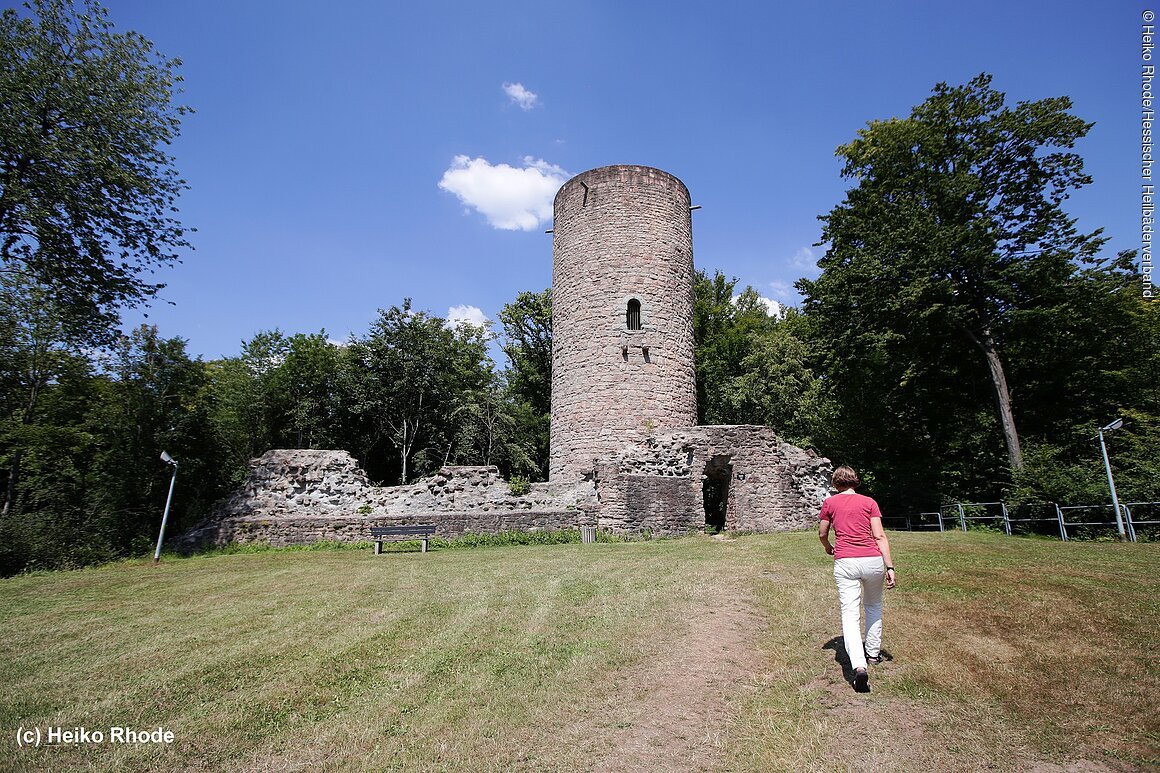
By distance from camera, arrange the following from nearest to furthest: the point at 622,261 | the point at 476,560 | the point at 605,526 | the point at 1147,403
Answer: the point at 476,560 < the point at 605,526 < the point at 1147,403 < the point at 622,261

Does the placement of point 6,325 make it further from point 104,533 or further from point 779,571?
point 779,571

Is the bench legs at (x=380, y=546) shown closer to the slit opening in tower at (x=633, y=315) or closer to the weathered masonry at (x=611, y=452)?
the weathered masonry at (x=611, y=452)

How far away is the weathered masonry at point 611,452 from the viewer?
14.4 metres

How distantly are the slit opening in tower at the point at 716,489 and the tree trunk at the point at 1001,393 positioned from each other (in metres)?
7.49

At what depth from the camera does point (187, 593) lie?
8.30 meters

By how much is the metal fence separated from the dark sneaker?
35.4ft

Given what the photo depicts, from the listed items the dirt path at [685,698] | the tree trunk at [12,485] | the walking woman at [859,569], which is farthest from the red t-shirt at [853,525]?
the tree trunk at [12,485]

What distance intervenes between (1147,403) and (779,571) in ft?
49.7

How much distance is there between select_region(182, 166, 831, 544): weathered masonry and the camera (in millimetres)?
14352

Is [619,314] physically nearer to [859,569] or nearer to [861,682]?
[859,569]

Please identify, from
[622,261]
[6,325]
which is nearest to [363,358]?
[6,325]

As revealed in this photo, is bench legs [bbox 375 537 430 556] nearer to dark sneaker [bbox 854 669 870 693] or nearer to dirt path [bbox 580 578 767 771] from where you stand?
dirt path [bbox 580 578 767 771]

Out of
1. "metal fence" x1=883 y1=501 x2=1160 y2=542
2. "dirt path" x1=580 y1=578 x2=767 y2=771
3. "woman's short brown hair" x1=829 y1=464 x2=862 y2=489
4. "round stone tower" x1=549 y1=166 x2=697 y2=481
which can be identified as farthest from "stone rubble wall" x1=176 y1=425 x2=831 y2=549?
"woman's short brown hair" x1=829 y1=464 x2=862 y2=489

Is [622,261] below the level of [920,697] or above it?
above
